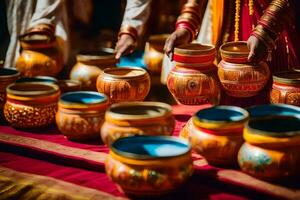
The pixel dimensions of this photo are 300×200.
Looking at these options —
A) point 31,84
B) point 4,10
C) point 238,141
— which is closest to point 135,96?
point 31,84

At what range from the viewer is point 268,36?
2.14 meters

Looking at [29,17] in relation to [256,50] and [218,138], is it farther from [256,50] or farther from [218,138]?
[218,138]

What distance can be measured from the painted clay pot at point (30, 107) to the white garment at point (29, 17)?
2.56ft

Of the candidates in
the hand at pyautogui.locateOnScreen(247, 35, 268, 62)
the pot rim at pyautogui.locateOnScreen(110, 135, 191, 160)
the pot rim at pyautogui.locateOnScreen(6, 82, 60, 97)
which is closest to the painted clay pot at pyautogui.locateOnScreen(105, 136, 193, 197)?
the pot rim at pyautogui.locateOnScreen(110, 135, 191, 160)

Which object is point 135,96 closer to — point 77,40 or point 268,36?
point 268,36

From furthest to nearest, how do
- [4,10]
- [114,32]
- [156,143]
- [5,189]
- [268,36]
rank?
[114,32]
[4,10]
[268,36]
[5,189]
[156,143]

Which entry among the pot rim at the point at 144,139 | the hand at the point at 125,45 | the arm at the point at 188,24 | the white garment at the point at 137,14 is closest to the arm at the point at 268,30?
the arm at the point at 188,24

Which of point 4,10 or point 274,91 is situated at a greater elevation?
point 4,10

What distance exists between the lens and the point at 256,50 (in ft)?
6.96

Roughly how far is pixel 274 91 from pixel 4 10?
237 cm

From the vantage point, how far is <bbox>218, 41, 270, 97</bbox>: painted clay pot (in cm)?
216

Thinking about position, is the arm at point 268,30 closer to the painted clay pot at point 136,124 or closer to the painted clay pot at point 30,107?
the painted clay pot at point 136,124

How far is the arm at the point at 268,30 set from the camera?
212cm

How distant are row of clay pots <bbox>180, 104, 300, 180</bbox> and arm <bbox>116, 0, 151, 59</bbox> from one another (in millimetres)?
909
